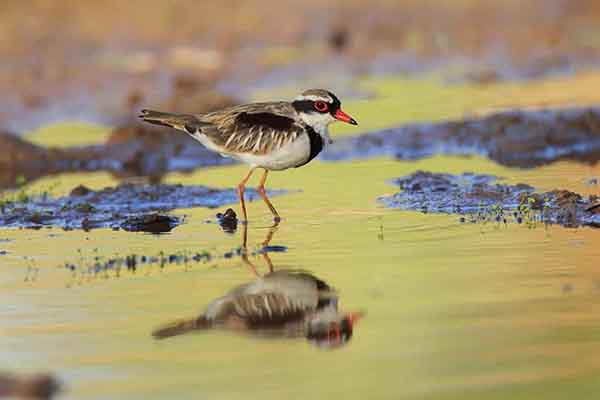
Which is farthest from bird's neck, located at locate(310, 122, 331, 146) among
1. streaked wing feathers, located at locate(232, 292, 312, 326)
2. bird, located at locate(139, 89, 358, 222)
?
streaked wing feathers, located at locate(232, 292, 312, 326)

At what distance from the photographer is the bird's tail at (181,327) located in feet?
22.5

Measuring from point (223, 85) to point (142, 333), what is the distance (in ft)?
38.3

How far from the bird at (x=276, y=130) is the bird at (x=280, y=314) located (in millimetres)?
2484

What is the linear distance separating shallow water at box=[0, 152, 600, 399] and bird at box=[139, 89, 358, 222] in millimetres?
470

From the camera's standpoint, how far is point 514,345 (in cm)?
650

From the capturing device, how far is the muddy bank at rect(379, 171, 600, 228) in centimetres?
1002

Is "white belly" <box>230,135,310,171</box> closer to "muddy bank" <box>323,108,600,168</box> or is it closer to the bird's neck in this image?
the bird's neck

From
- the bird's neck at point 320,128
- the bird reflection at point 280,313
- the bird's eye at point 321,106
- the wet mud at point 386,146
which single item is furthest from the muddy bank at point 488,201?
the bird reflection at point 280,313

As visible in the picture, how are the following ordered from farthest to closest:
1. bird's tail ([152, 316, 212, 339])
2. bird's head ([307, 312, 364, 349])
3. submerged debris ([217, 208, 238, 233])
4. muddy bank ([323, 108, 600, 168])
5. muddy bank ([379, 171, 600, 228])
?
muddy bank ([323, 108, 600, 168]) → submerged debris ([217, 208, 238, 233]) → muddy bank ([379, 171, 600, 228]) → bird's tail ([152, 316, 212, 339]) → bird's head ([307, 312, 364, 349])

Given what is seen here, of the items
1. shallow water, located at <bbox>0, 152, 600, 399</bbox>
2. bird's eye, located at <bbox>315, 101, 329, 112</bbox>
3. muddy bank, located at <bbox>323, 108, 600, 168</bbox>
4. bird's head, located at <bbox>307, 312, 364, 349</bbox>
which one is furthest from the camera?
muddy bank, located at <bbox>323, 108, 600, 168</bbox>

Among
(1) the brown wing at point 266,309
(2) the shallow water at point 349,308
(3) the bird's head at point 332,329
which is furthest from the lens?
(1) the brown wing at point 266,309

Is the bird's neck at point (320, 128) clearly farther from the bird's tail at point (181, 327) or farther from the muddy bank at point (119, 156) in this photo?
the bird's tail at point (181, 327)

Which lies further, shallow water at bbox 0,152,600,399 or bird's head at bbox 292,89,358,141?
bird's head at bbox 292,89,358,141

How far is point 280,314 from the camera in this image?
289 inches
